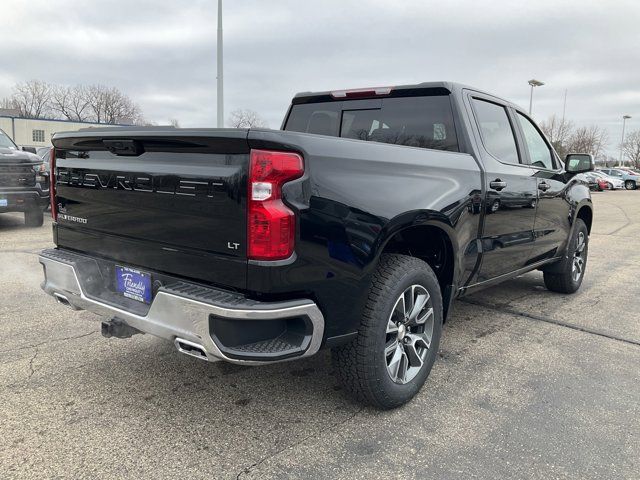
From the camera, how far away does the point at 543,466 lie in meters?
2.40

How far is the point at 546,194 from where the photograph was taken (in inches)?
179

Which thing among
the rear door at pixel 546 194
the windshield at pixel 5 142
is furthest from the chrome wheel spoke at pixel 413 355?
the windshield at pixel 5 142

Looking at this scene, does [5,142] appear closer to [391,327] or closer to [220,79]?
[220,79]

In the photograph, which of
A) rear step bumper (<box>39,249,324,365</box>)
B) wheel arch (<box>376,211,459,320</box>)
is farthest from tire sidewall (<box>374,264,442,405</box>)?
rear step bumper (<box>39,249,324,365</box>)

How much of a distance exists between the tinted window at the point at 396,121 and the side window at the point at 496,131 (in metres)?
0.34

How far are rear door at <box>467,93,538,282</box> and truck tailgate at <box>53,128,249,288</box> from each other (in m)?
2.03

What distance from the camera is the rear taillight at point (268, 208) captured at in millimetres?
2197

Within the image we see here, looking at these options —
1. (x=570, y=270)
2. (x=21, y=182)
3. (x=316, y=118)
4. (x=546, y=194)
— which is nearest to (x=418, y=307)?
(x=316, y=118)

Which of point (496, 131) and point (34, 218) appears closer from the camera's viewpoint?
point (496, 131)

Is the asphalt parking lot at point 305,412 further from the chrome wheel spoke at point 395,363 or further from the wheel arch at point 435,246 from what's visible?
the wheel arch at point 435,246

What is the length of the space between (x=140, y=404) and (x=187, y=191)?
132cm

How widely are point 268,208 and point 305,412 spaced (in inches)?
51.0

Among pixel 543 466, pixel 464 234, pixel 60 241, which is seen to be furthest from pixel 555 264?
pixel 60 241

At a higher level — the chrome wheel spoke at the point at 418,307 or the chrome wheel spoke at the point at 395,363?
the chrome wheel spoke at the point at 418,307
